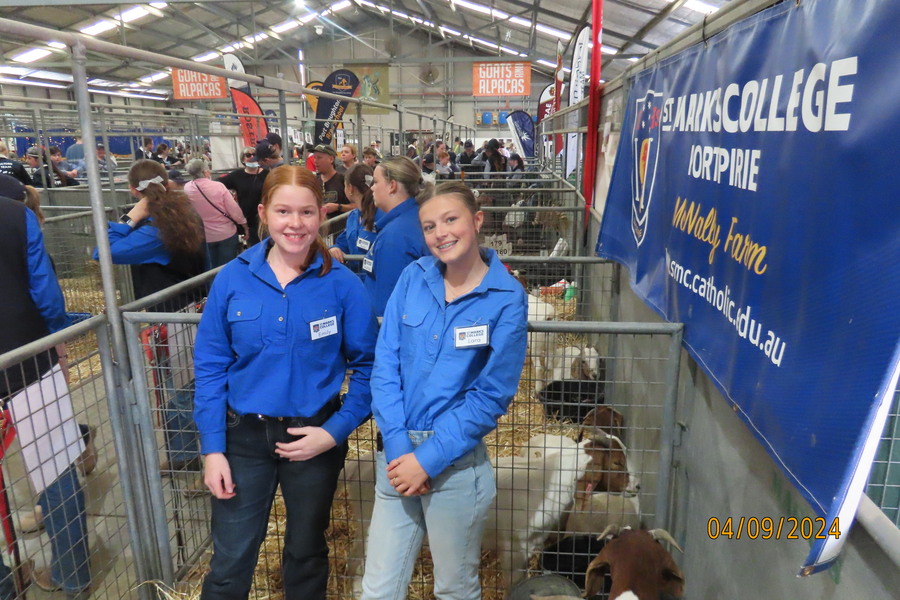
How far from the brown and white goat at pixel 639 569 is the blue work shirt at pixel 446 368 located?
0.64m

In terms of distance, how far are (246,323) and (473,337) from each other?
28.7 inches

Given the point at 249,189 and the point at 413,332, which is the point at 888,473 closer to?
the point at 413,332

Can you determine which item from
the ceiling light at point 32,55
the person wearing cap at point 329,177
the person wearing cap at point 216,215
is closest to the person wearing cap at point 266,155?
the person wearing cap at point 329,177

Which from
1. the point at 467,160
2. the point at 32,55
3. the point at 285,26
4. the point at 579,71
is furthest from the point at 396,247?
the point at 285,26

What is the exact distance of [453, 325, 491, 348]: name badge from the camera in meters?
1.83

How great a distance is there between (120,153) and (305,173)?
17.8m

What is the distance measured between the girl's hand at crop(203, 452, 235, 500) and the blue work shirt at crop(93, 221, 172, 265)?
158 cm

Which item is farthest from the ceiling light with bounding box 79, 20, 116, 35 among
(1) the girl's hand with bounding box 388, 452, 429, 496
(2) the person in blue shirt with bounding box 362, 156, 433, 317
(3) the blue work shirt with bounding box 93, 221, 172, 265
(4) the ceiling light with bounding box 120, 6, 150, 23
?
(1) the girl's hand with bounding box 388, 452, 429, 496

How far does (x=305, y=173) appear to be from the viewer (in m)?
2.06

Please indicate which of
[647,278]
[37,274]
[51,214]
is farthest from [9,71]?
[647,278]

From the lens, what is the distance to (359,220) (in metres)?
4.23

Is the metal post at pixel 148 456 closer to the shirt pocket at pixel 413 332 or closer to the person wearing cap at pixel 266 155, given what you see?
the shirt pocket at pixel 413 332

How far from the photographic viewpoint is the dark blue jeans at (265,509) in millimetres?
2025

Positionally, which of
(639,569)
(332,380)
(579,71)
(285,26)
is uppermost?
(285,26)
